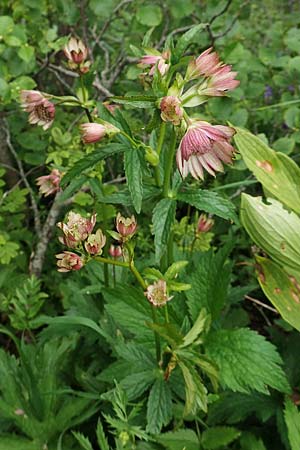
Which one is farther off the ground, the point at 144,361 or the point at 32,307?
the point at 144,361

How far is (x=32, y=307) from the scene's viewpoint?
4.52 feet

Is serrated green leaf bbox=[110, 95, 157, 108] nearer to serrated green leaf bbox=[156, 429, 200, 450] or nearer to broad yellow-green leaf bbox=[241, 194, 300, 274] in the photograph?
broad yellow-green leaf bbox=[241, 194, 300, 274]

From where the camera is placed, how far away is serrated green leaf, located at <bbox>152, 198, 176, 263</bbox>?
0.87 meters

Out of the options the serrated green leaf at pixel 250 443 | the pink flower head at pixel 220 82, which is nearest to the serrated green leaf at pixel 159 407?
the serrated green leaf at pixel 250 443

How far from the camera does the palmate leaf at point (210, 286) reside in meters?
Answer: 1.21

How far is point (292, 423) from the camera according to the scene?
1.07 meters

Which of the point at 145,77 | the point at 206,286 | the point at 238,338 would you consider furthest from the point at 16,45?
the point at 238,338

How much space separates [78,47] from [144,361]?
24.6 inches

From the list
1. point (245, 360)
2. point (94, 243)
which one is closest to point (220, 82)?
point (94, 243)

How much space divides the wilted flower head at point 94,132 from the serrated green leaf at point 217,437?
0.66m

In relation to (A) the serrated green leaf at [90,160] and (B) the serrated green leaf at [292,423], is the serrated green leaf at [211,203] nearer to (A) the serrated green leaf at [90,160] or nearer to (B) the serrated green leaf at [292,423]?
(A) the serrated green leaf at [90,160]

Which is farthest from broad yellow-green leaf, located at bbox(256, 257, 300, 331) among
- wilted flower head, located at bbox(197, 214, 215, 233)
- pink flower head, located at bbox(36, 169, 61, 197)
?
pink flower head, located at bbox(36, 169, 61, 197)

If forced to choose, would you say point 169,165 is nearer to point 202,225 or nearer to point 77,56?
point 77,56

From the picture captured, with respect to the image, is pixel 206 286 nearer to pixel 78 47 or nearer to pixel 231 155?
pixel 231 155
